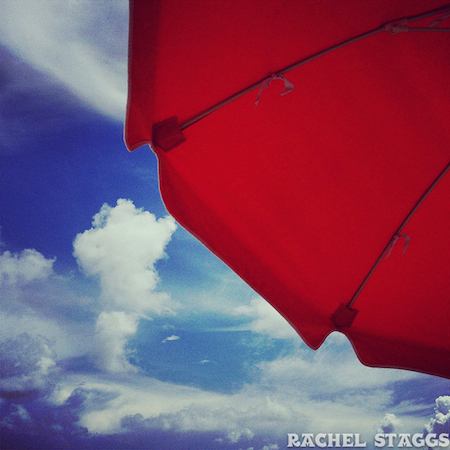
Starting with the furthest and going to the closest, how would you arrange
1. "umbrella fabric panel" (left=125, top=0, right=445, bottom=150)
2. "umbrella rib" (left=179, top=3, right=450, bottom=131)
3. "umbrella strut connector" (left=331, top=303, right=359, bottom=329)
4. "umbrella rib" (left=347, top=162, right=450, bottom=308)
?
"umbrella strut connector" (left=331, top=303, right=359, bottom=329), "umbrella rib" (left=347, top=162, right=450, bottom=308), "umbrella rib" (left=179, top=3, right=450, bottom=131), "umbrella fabric panel" (left=125, top=0, right=445, bottom=150)

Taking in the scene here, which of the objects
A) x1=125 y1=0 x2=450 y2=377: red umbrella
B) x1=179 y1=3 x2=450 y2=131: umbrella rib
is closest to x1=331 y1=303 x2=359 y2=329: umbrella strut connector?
x1=125 y1=0 x2=450 y2=377: red umbrella

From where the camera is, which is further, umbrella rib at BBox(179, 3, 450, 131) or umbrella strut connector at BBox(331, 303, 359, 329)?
umbrella strut connector at BBox(331, 303, 359, 329)

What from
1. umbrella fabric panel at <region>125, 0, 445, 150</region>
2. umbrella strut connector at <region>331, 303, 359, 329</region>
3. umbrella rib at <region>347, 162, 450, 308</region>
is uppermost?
umbrella fabric panel at <region>125, 0, 445, 150</region>

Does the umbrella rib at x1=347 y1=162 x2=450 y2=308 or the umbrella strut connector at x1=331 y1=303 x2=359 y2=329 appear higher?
the umbrella rib at x1=347 y1=162 x2=450 y2=308

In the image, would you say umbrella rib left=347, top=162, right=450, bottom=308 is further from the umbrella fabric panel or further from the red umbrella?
the umbrella fabric panel

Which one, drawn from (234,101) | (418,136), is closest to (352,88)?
(418,136)

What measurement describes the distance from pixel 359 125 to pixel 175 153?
77 centimetres

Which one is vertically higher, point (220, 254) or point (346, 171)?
point (346, 171)

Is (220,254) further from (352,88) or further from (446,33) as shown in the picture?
(446,33)

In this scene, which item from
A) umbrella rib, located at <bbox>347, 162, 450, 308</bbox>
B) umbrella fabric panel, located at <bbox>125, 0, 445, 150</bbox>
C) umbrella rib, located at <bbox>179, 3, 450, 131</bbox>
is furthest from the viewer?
umbrella rib, located at <bbox>347, 162, 450, 308</bbox>

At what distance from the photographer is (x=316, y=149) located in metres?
1.48

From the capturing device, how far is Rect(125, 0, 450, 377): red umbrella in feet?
3.87

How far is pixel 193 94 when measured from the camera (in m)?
1.25

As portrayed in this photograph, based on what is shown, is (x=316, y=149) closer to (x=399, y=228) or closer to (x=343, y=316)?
(x=399, y=228)
